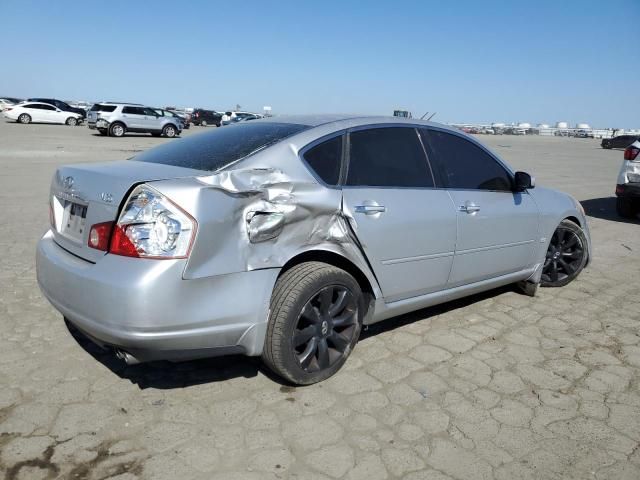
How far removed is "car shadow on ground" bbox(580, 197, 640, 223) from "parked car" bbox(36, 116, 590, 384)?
6269mm

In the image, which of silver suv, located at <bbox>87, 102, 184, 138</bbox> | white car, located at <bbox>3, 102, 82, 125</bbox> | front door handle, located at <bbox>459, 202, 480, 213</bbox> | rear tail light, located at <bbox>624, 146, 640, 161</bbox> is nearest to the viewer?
front door handle, located at <bbox>459, 202, 480, 213</bbox>

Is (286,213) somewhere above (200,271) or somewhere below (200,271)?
above

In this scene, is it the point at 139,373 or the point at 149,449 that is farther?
the point at 139,373

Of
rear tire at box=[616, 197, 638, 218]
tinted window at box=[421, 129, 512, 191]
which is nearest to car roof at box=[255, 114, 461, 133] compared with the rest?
tinted window at box=[421, 129, 512, 191]

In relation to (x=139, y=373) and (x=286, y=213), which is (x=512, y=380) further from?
(x=139, y=373)

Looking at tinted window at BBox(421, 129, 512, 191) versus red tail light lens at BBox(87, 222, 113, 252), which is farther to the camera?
tinted window at BBox(421, 129, 512, 191)

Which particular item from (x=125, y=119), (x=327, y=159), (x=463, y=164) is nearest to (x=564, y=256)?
(x=463, y=164)

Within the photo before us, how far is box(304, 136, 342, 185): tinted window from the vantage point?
314cm

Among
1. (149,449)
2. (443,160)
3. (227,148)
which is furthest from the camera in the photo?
(443,160)

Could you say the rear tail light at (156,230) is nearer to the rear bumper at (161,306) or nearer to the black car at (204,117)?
the rear bumper at (161,306)

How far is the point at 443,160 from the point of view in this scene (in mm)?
3861

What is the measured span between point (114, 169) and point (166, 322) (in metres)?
1.00

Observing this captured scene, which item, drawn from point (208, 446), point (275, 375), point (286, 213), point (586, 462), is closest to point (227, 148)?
point (286, 213)

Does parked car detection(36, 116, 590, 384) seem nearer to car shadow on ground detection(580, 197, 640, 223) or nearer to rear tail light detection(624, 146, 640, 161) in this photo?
rear tail light detection(624, 146, 640, 161)
